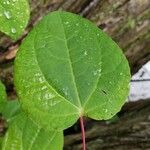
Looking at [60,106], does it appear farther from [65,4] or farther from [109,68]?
[65,4]

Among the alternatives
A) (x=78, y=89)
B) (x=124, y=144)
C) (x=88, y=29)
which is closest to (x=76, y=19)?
(x=88, y=29)

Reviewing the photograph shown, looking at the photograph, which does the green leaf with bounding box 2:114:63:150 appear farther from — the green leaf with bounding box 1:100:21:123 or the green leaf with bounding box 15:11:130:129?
the green leaf with bounding box 1:100:21:123

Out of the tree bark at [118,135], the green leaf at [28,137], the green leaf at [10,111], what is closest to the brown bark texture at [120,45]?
the tree bark at [118,135]

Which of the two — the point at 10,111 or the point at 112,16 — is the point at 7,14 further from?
the point at 112,16

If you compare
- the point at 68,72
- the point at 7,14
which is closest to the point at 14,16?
the point at 7,14

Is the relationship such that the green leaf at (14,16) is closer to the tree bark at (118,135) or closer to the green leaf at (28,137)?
the green leaf at (28,137)
